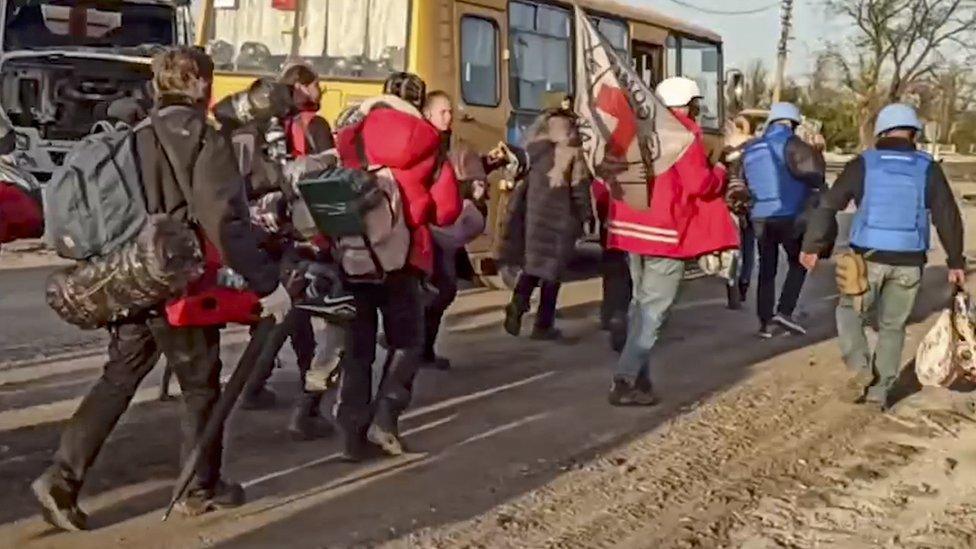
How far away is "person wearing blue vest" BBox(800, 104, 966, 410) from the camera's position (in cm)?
827

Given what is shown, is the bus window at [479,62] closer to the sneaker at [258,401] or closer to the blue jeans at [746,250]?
the blue jeans at [746,250]

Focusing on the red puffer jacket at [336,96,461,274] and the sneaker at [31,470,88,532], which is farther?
the red puffer jacket at [336,96,461,274]

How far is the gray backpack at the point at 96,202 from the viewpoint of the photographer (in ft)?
17.9

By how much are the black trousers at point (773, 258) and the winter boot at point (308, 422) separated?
4.93 meters

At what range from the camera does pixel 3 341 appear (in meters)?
10.4

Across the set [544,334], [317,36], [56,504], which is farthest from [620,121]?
[317,36]

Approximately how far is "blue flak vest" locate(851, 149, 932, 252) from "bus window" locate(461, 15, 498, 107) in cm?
555

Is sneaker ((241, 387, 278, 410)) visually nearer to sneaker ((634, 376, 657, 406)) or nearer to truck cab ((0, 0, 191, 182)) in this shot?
sneaker ((634, 376, 657, 406))

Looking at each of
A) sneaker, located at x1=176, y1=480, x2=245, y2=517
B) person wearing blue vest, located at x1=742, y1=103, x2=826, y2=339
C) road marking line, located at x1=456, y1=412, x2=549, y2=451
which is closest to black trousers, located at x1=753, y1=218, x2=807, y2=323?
person wearing blue vest, located at x1=742, y1=103, x2=826, y2=339

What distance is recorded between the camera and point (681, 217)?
8.14 m

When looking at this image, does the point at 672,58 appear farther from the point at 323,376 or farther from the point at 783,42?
the point at 783,42

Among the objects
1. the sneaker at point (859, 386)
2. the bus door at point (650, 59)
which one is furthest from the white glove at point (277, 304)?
the bus door at point (650, 59)

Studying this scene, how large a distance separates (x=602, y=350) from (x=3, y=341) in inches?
162

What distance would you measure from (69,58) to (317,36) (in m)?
6.26
